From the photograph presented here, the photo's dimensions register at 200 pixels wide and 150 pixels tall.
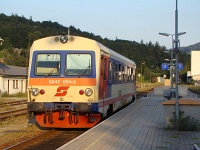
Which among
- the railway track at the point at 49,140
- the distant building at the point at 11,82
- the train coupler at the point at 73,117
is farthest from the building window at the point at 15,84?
the train coupler at the point at 73,117

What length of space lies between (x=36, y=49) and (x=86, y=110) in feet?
9.83

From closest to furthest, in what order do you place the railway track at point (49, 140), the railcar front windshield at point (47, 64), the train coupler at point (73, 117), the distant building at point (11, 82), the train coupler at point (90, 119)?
1. the railway track at point (49, 140)
2. the train coupler at point (73, 117)
3. the train coupler at point (90, 119)
4. the railcar front windshield at point (47, 64)
5. the distant building at point (11, 82)

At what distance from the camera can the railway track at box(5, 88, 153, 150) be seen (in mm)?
10586

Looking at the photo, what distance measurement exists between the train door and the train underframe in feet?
2.84

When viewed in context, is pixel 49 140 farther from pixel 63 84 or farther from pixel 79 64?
pixel 79 64

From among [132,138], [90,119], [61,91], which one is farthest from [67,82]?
[132,138]

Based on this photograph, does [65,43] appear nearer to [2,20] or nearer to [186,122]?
[186,122]

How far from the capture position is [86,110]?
1261cm

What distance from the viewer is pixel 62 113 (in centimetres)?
1281

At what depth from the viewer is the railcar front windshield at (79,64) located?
1320cm

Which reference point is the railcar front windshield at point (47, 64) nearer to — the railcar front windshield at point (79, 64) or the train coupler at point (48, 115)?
the railcar front windshield at point (79, 64)

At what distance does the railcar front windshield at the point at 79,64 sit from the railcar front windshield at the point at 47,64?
0.37m

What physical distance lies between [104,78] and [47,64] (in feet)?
7.29

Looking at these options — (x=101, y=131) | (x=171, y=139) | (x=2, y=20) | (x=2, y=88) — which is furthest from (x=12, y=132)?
(x=2, y=20)
